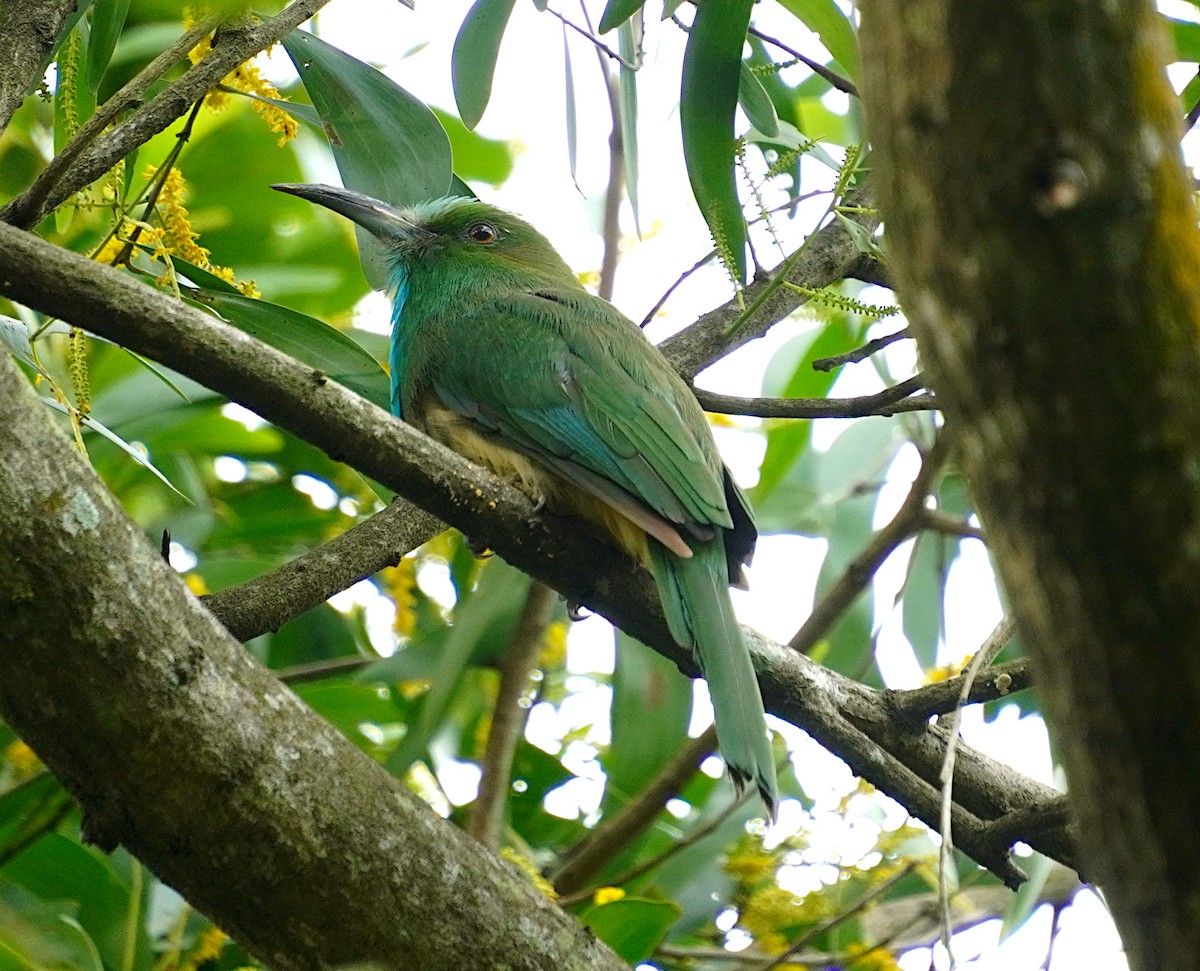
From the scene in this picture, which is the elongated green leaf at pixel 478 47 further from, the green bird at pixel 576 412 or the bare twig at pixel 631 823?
the bare twig at pixel 631 823

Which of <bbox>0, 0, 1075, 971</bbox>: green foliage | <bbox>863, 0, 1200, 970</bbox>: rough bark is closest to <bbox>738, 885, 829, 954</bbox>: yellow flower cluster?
<bbox>0, 0, 1075, 971</bbox>: green foliage

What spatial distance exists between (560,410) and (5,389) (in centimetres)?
177

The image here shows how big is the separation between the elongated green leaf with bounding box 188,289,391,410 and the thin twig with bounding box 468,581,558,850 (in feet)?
2.78

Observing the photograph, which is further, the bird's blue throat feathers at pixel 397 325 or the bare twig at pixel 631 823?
the bird's blue throat feathers at pixel 397 325

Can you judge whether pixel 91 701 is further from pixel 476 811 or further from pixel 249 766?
pixel 476 811

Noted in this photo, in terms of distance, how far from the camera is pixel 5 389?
2035 mm

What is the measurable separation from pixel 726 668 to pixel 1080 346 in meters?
1.95

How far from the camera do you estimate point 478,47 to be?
3.27m

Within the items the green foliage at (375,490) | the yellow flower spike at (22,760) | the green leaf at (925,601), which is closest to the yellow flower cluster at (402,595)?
the green foliage at (375,490)

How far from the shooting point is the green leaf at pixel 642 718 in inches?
168

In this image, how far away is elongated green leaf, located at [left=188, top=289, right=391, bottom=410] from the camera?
321cm

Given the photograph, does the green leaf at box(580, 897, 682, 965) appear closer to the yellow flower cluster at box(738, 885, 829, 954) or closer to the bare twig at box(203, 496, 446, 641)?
the yellow flower cluster at box(738, 885, 829, 954)

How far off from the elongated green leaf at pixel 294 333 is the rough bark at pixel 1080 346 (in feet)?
7.61

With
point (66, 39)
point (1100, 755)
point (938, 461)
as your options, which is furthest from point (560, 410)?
point (1100, 755)
